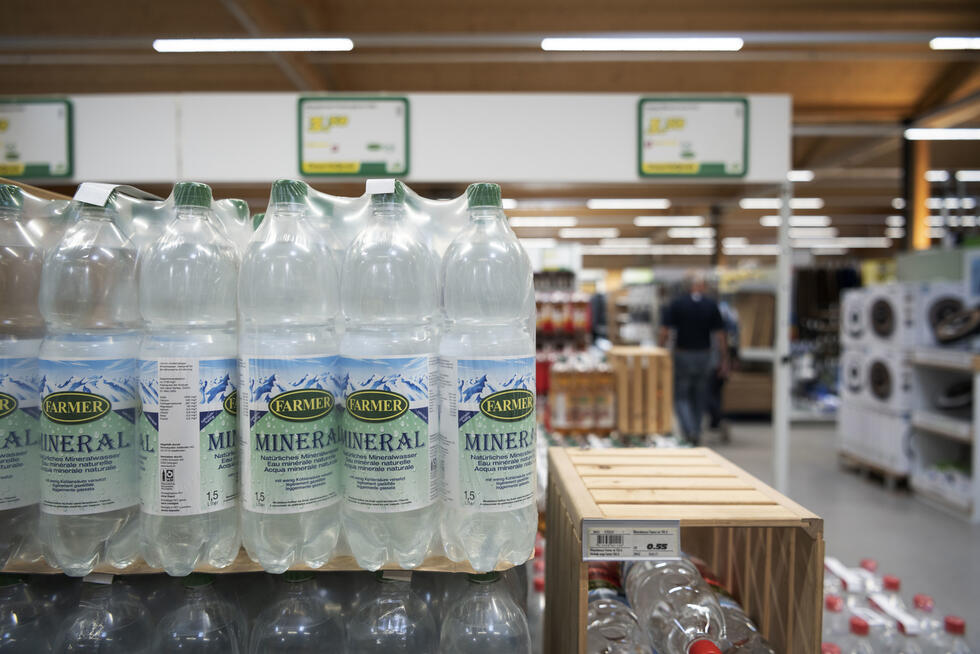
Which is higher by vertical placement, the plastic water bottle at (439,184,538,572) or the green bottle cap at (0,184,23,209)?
the green bottle cap at (0,184,23,209)

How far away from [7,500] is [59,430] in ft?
0.72

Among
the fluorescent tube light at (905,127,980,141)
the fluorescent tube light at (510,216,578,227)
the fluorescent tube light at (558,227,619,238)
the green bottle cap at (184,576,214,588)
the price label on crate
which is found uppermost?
the fluorescent tube light at (905,127,980,141)

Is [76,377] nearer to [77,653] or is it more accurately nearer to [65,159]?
[77,653]

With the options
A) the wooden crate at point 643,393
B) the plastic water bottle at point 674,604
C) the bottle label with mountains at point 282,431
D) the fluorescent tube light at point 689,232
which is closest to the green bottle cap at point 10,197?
the bottle label with mountains at point 282,431

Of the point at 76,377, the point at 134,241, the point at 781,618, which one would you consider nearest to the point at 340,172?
the point at 134,241

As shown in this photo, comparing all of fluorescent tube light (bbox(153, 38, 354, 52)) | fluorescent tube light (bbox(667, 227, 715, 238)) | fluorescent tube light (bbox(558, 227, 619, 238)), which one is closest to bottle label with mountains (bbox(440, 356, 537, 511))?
fluorescent tube light (bbox(153, 38, 354, 52))

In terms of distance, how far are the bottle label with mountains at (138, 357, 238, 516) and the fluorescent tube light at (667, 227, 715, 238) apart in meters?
15.8

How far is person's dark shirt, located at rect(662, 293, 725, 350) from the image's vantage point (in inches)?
246

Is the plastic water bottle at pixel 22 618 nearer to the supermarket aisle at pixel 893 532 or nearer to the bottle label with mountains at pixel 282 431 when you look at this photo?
the bottle label with mountains at pixel 282 431

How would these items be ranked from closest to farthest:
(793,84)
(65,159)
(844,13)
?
1. (65,159)
2. (844,13)
3. (793,84)

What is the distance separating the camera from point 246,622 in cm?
113

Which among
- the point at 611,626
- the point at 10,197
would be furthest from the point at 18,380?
the point at 611,626

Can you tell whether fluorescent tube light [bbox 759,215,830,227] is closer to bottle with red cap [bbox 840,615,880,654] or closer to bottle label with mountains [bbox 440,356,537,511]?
bottle with red cap [bbox 840,615,880,654]

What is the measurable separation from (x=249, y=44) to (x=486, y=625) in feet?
14.8
